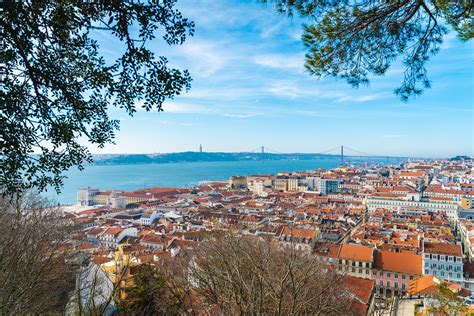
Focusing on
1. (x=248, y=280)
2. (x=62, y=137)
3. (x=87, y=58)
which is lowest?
(x=248, y=280)

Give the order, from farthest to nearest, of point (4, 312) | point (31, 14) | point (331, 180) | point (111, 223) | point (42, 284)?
point (331, 180) → point (111, 223) → point (42, 284) → point (4, 312) → point (31, 14)

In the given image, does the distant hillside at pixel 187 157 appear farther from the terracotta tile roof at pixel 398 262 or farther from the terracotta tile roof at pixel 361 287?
the terracotta tile roof at pixel 361 287

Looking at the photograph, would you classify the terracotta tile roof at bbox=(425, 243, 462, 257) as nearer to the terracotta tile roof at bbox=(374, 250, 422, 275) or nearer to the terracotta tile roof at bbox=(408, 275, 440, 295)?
the terracotta tile roof at bbox=(374, 250, 422, 275)

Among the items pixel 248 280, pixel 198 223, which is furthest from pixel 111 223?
pixel 248 280

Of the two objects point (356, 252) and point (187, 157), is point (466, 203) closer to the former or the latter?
point (356, 252)

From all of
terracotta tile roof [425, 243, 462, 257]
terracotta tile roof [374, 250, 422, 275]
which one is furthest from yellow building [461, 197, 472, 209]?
terracotta tile roof [374, 250, 422, 275]

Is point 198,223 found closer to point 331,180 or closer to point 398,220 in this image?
point 398,220
